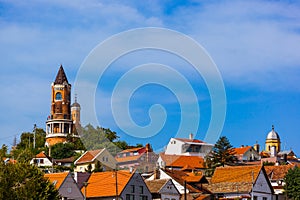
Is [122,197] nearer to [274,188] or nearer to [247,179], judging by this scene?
[247,179]

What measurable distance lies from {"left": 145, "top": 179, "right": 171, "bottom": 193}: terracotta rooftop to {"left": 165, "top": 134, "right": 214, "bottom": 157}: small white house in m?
50.5

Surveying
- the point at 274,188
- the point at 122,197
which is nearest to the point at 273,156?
the point at 274,188

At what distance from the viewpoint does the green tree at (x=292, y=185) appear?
84.6m

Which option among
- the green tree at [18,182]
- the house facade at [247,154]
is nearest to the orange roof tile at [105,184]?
the green tree at [18,182]

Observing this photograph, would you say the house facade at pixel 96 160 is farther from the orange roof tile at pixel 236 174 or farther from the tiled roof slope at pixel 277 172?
the tiled roof slope at pixel 277 172

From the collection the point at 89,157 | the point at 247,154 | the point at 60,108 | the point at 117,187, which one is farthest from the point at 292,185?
the point at 60,108

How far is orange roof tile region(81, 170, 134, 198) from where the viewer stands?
250ft

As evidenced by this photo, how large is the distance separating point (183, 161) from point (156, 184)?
4083 cm

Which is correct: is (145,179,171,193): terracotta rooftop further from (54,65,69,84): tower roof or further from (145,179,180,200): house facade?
(54,65,69,84): tower roof

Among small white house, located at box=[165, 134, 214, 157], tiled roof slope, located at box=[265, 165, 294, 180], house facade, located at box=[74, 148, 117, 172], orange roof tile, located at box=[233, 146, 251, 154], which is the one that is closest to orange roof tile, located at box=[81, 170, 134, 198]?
house facade, located at box=[74, 148, 117, 172]

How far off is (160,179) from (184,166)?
34.7m

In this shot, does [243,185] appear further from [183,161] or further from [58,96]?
[58,96]

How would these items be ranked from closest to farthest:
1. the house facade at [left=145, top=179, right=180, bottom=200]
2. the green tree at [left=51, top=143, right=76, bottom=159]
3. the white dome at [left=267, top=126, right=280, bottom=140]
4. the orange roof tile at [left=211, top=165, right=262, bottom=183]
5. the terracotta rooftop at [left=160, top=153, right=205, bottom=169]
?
the house facade at [left=145, top=179, right=180, bottom=200] → the orange roof tile at [left=211, top=165, right=262, bottom=183] → the terracotta rooftop at [left=160, top=153, right=205, bottom=169] → the green tree at [left=51, top=143, right=76, bottom=159] → the white dome at [left=267, top=126, right=280, bottom=140]

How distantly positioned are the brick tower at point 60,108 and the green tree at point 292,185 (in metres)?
78.7
